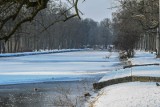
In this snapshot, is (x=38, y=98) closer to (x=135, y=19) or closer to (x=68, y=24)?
(x=135, y=19)

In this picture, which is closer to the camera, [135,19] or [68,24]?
[135,19]

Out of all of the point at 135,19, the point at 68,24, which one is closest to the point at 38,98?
the point at 135,19

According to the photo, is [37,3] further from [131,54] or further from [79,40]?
[79,40]

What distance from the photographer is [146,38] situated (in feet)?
355

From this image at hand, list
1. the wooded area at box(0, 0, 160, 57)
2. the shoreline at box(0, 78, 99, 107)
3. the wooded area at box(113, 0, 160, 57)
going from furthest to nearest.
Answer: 1. the wooded area at box(113, 0, 160, 57)
2. the shoreline at box(0, 78, 99, 107)
3. the wooded area at box(0, 0, 160, 57)

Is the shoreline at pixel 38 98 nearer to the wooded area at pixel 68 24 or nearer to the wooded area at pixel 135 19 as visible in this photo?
the wooded area at pixel 68 24

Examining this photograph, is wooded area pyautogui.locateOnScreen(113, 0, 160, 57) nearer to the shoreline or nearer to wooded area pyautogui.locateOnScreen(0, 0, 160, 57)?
wooded area pyautogui.locateOnScreen(0, 0, 160, 57)

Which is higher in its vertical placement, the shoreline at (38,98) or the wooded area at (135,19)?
the wooded area at (135,19)

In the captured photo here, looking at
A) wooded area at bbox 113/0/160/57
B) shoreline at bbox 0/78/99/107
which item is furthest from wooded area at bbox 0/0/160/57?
shoreline at bbox 0/78/99/107

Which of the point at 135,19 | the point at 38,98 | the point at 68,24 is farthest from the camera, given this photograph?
the point at 68,24

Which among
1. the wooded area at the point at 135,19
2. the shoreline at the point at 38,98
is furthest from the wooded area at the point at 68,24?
the shoreline at the point at 38,98

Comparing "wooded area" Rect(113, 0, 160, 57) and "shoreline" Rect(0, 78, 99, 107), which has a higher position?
"wooded area" Rect(113, 0, 160, 57)

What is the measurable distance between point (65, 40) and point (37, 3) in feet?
541

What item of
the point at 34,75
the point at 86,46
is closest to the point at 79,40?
the point at 86,46
